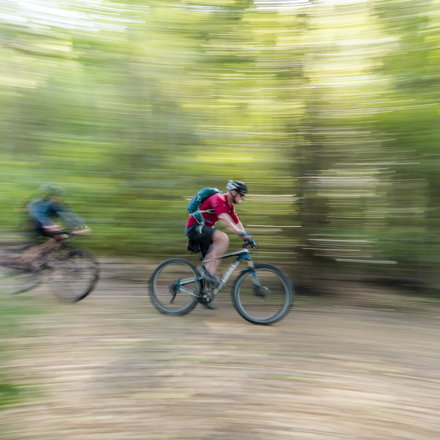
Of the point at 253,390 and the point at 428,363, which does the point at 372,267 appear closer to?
the point at 428,363

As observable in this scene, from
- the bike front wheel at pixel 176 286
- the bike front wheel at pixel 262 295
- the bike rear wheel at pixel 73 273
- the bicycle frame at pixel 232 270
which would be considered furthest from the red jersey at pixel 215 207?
the bike rear wheel at pixel 73 273

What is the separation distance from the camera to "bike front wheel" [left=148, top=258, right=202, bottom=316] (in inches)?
261

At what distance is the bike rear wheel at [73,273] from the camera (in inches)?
288

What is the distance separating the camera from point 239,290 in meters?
6.21

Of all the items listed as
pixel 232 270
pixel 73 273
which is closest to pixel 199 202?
pixel 232 270

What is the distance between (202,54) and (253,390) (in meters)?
6.32

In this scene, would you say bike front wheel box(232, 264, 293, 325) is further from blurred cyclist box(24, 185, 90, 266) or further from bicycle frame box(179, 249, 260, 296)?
blurred cyclist box(24, 185, 90, 266)

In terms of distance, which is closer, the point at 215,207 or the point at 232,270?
the point at 215,207

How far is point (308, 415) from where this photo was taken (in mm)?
3656

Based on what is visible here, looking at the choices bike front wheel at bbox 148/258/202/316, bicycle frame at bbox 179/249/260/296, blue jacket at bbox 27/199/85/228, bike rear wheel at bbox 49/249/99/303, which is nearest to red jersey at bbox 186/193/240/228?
bicycle frame at bbox 179/249/260/296

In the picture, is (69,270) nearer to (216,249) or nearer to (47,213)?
(47,213)

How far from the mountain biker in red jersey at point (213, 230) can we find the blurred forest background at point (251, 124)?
6.38ft

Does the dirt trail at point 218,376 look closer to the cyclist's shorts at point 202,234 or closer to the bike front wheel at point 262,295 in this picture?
the bike front wheel at point 262,295

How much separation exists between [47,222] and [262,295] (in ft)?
11.0
